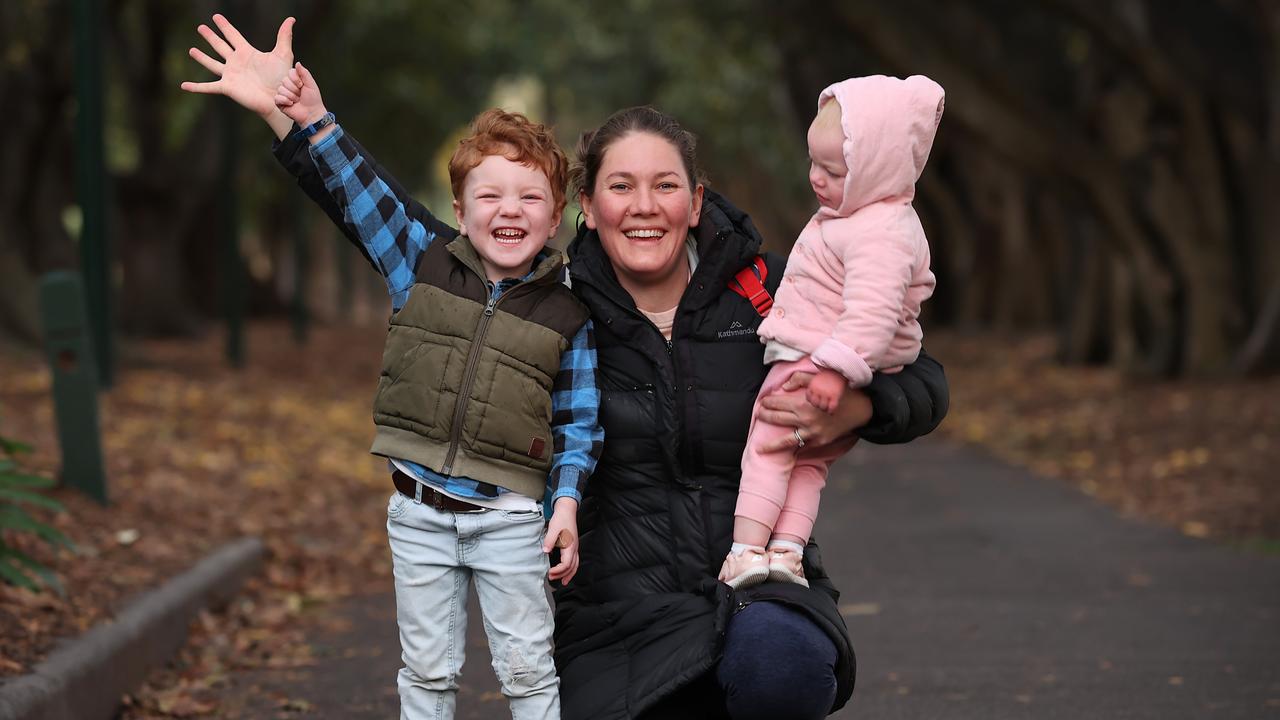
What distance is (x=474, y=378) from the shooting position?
13.4 feet

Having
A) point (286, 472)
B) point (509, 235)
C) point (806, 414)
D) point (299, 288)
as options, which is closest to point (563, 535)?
point (806, 414)

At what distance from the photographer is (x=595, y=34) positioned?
38594 millimetres

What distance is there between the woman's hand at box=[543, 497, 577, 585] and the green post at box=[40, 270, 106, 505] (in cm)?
513

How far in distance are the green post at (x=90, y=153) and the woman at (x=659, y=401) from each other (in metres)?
9.96

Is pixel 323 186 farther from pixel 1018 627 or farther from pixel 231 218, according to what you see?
pixel 231 218

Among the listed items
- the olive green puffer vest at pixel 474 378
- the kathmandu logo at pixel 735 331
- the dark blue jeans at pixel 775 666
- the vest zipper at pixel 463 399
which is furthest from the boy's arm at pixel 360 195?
the dark blue jeans at pixel 775 666

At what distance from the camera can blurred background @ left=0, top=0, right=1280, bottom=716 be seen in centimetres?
972

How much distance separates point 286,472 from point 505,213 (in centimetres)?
831

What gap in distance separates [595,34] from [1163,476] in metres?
27.9

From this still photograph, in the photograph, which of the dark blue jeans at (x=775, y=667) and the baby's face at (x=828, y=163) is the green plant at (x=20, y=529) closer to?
the dark blue jeans at (x=775, y=667)

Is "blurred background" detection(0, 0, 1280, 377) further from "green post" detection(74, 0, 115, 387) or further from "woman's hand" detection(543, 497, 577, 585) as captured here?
"woman's hand" detection(543, 497, 577, 585)

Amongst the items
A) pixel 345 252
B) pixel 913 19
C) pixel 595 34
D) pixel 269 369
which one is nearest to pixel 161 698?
pixel 913 19

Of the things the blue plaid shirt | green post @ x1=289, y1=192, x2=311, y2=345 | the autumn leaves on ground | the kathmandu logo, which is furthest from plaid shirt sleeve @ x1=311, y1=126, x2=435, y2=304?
green post @ x1=289, y1=192, x2=311, y2=345

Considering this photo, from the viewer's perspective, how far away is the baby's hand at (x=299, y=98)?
4.20m
